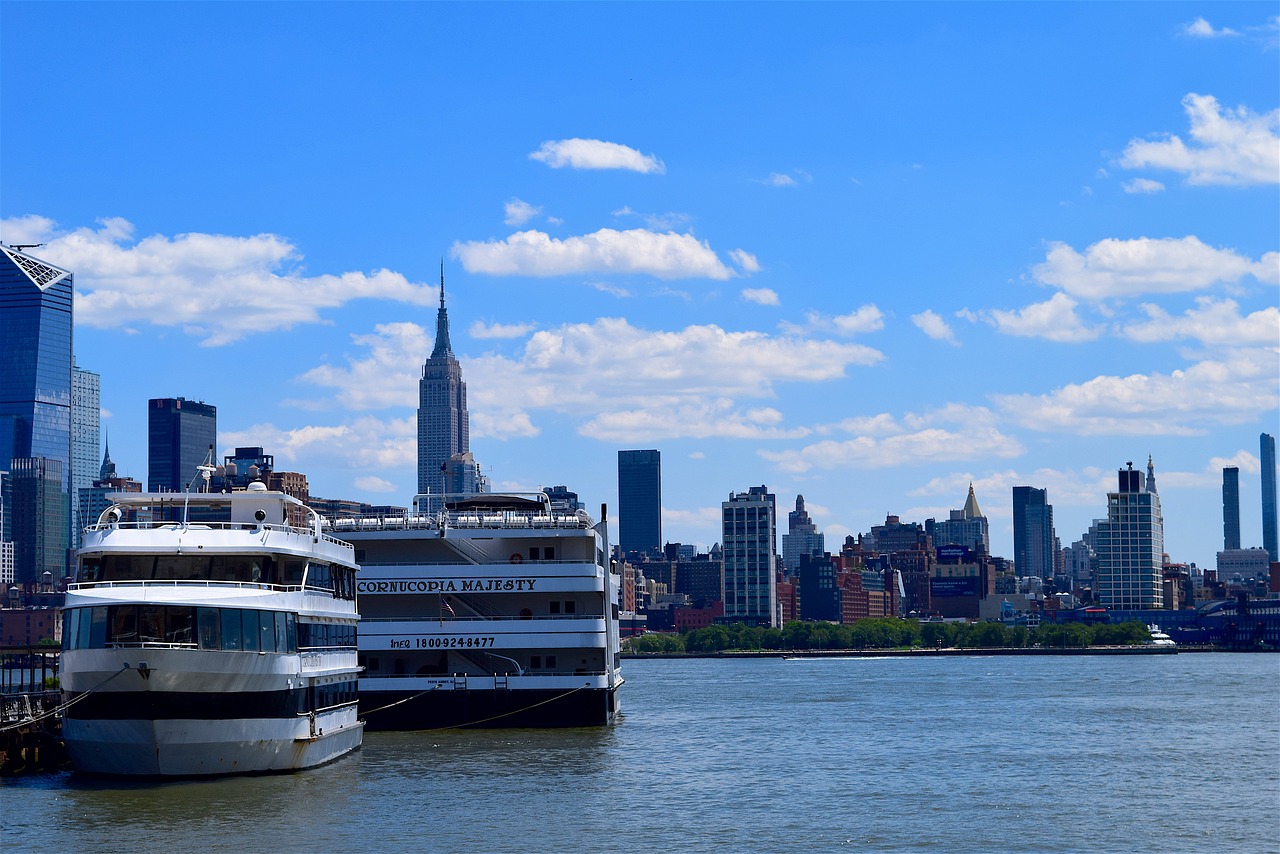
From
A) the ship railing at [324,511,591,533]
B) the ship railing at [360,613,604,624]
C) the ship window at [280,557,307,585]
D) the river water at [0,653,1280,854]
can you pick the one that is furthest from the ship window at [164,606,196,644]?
the ship railing at [324,511,591,533]

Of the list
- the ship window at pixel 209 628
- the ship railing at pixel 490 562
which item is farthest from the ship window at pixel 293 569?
the ship railing at pixel 490 562

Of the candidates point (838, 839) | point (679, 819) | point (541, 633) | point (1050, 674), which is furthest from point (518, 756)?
point (1050, 674)

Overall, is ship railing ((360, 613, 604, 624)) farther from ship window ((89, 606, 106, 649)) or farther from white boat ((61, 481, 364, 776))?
ship window ((89, 606, 106, 649))

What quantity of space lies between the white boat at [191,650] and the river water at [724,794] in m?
0.92

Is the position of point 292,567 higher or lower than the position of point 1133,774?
higher

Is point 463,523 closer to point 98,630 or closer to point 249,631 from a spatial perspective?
point 249,631

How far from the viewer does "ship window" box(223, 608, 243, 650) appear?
47500mm

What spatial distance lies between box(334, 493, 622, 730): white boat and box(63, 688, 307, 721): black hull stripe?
2032cm

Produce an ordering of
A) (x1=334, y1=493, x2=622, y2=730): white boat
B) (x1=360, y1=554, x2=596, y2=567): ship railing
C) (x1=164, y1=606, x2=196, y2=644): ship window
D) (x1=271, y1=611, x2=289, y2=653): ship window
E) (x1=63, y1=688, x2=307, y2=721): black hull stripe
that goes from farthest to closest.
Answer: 1. (x1=360, y1=554, x2=596, y2=567): ship railing
2. (x1=334, y1=493, x2=622, y2=730): white boat
3. (x1=271, y1=611, x2=289, y2=653): ship window
4. (x1=164, y1=606, x2=196, y2=644): ship window
5. (x1=63, y1=688, x2=307, y2=721): black hull stripe

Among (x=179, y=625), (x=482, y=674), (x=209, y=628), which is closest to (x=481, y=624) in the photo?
(x=482, y=674)

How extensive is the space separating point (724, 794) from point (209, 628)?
15.9 m

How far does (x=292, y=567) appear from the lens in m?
52.1

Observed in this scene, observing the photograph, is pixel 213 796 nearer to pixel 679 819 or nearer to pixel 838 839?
pixel 679 819

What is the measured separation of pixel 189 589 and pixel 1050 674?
133701 mm
